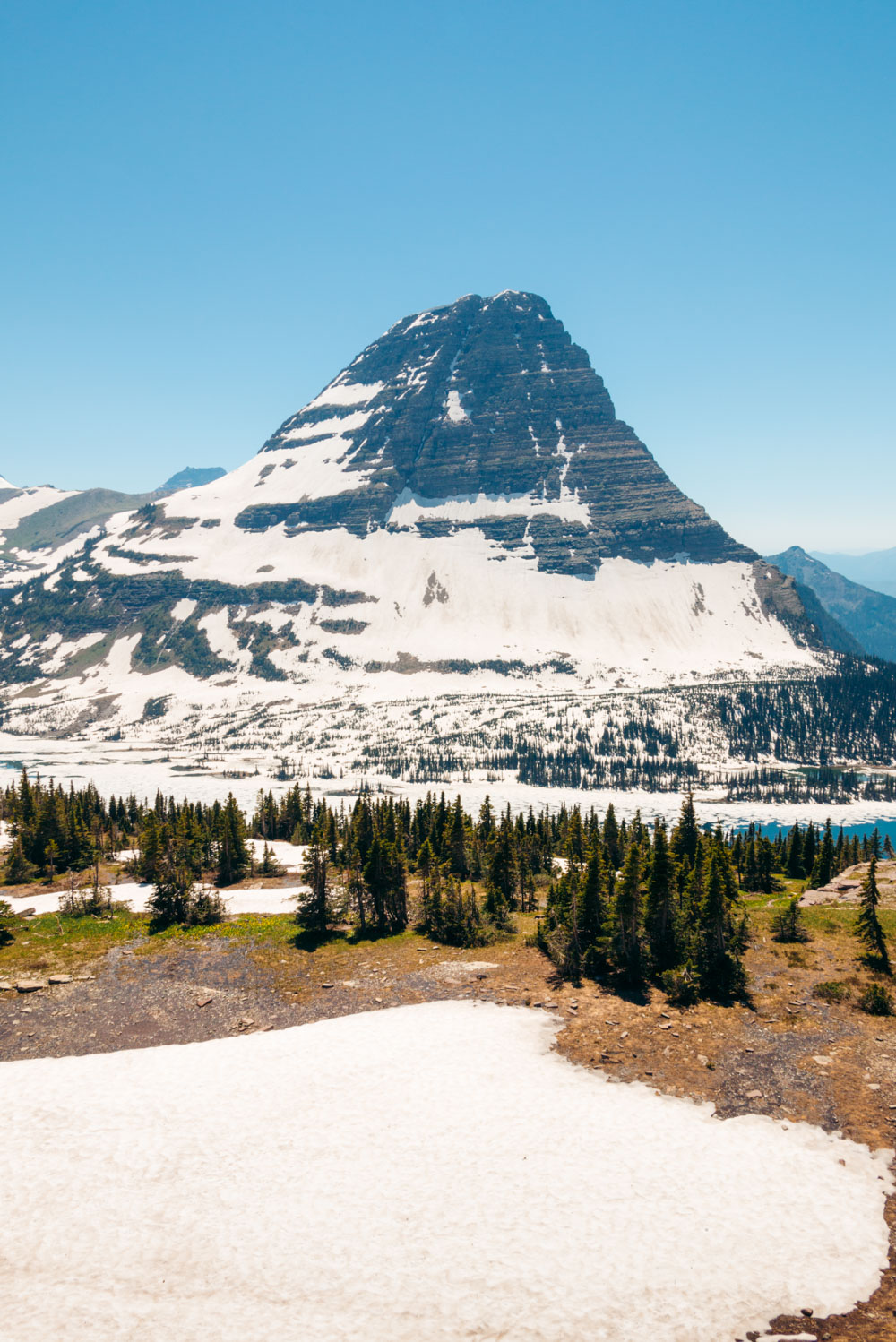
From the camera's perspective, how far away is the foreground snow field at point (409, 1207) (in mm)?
20047

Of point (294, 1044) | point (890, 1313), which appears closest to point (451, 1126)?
point (294, 1044)

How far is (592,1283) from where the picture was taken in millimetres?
20953

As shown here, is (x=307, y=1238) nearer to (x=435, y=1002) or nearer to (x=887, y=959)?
(x=435, y=1002)

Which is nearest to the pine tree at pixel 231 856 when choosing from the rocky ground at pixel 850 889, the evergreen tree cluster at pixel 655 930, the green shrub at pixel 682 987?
the evergreen tree cluster at pixel 655 930

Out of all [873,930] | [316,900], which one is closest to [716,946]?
[873,930]

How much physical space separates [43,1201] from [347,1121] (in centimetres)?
1172

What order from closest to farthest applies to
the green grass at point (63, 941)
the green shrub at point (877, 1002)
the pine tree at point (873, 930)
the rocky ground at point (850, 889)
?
1. the green shrub at point (877, 1002)
2. the pine tree at point (873, 930)
3. the green grass at point (63, 941)
4. the rocky ground at point (850, 889)

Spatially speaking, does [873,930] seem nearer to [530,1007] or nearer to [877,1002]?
[877,1002]

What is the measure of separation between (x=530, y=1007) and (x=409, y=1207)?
1908cm

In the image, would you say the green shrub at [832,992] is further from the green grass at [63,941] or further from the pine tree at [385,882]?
the green grass at [63,941]

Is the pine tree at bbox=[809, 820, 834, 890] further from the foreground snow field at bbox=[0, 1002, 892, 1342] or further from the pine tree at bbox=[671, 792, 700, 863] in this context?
the foreground snow field at bbox=[0, 1002, 892, 1342]

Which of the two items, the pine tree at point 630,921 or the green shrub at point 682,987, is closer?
the green shrub at point 682,987

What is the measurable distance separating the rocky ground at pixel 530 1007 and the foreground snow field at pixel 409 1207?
2.02 metres

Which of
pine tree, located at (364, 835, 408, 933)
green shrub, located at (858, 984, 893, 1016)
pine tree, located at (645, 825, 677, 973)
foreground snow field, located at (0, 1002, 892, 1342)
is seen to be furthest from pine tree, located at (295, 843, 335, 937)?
green shrub, located at (858, 984, 893, 1016)
